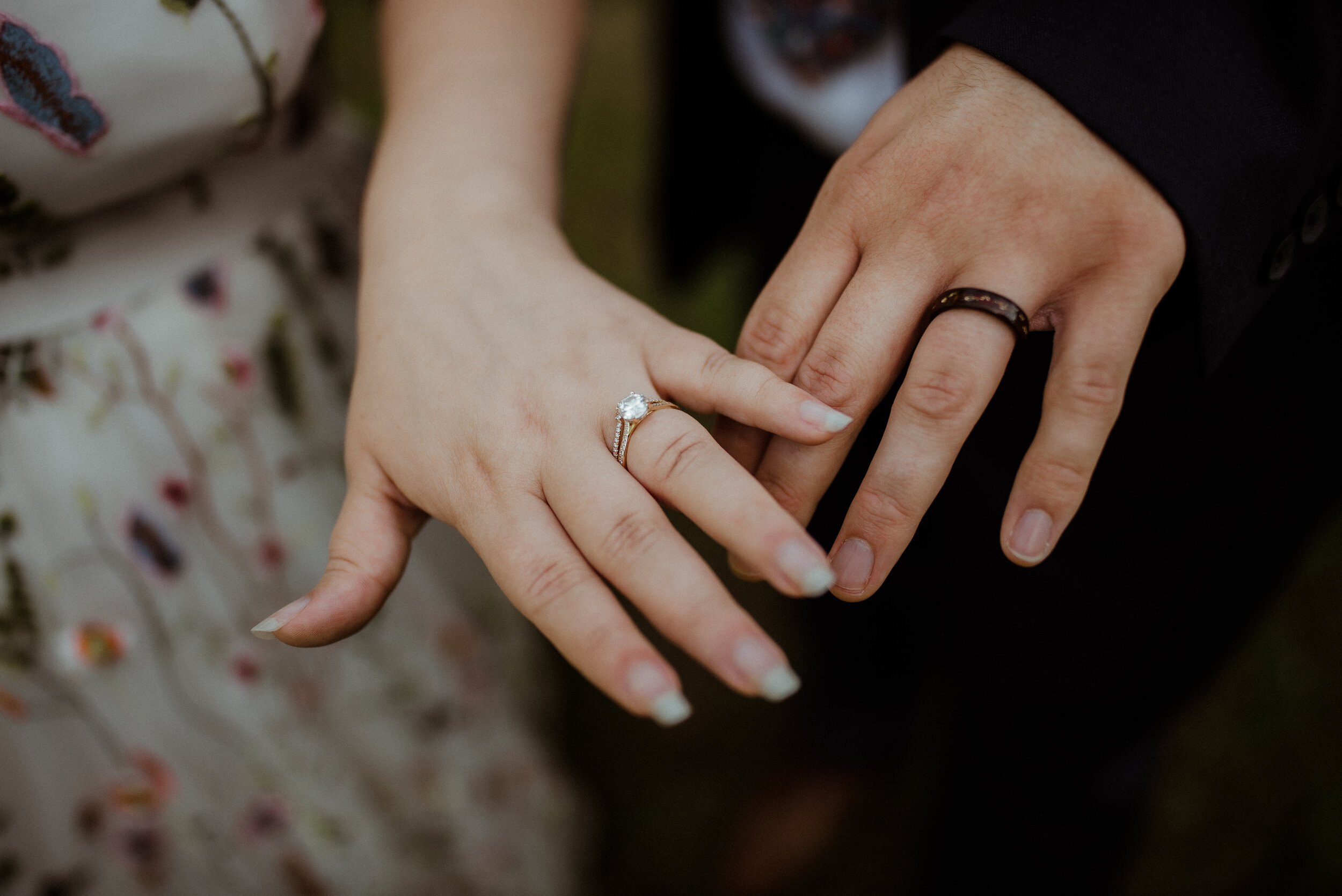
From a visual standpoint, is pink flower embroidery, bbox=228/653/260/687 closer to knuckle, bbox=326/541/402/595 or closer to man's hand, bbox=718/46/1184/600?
knuckle, bbox=326/541/402/595

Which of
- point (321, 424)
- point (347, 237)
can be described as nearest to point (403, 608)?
point (321, 424)

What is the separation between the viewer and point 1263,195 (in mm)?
639

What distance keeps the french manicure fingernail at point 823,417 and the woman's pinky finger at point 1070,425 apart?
0.60 feet

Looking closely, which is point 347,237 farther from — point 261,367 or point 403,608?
point 403,608

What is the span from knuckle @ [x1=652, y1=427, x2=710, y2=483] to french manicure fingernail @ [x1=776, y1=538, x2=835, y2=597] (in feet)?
0.37

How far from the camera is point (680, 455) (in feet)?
2.10

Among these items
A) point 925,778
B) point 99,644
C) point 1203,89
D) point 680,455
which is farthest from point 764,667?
point 925,778

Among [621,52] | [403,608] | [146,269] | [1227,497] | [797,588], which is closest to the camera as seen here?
[797,588]

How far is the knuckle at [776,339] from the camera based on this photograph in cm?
69

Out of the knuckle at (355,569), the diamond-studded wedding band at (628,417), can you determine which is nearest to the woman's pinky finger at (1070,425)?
the diamond-studded wedding band at (628,417)

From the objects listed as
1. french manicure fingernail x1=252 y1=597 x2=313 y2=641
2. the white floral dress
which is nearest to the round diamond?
french manicure fingernail x1=252 y1=597 x2=313 y2=641

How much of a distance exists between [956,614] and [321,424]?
3.75 ft

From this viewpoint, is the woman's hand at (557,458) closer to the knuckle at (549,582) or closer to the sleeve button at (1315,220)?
the knuckle at (549,582)

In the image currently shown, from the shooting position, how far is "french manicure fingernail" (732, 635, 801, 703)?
541 mm
